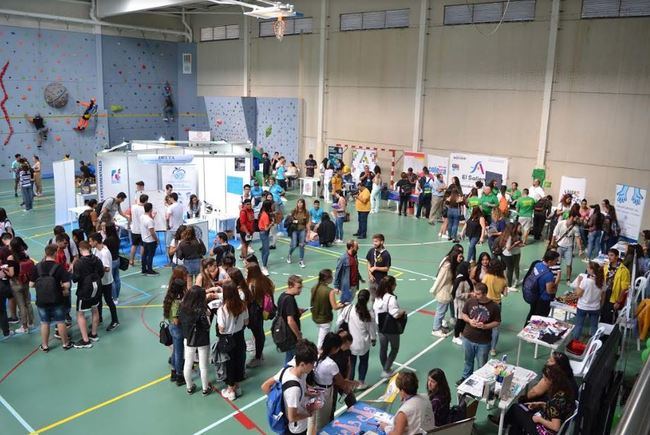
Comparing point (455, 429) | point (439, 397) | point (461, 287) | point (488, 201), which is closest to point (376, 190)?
point (488, 201)

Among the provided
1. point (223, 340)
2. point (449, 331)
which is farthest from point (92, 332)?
point (449, 331)

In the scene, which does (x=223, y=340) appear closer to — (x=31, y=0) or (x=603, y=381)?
(x=603, y=381)

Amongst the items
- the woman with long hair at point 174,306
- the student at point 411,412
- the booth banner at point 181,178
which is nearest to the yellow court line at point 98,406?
the woman with long hair at point 174,306

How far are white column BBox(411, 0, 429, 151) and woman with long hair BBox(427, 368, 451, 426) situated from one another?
15791 mm

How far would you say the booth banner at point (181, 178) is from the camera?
13.8 metres

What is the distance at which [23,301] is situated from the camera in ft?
27.3

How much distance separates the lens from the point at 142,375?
287 inches

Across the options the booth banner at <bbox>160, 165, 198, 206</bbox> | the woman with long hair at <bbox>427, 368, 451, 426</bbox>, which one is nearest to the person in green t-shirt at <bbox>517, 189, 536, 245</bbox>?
the booth banner at <bbox>160, 165, 198, 206</bbox>

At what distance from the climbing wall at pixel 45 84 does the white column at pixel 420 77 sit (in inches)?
588

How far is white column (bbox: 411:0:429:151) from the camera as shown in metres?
19.4

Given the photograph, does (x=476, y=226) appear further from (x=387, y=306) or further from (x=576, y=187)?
(x=576, y=187)

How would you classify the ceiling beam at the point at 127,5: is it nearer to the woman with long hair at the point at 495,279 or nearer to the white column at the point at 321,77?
the white column at the point at 321,77

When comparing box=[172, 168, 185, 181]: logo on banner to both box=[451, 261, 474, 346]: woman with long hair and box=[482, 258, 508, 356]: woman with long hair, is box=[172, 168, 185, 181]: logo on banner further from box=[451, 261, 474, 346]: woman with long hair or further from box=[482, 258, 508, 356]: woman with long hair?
box=[482, 258, 508, 356]: woman with long hair

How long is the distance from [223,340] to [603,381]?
13.3 feet
